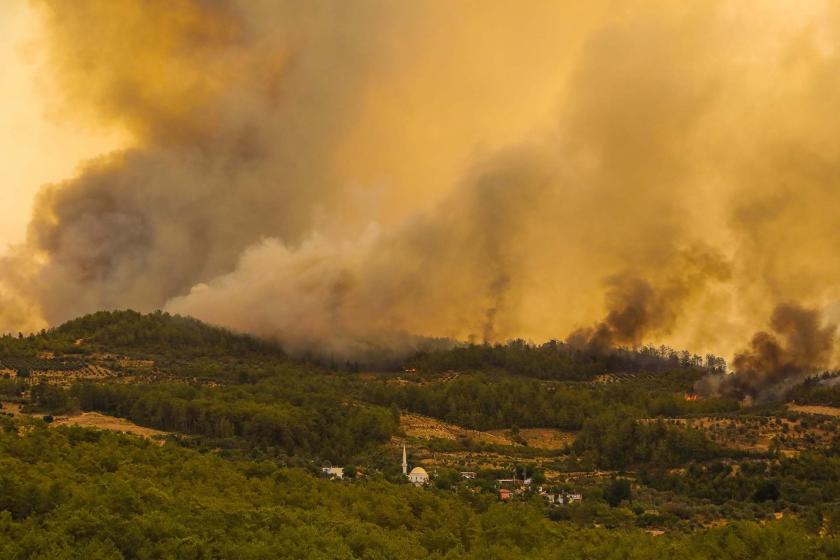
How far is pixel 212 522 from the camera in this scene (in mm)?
36750

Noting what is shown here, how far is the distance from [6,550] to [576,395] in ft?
272

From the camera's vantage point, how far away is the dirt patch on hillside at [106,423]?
78812mm

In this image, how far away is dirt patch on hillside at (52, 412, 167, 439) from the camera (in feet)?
259

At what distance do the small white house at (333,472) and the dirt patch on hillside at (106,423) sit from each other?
14.1m

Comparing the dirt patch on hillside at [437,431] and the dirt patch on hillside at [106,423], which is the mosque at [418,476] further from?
the dirt patch on hillside at [437,431]

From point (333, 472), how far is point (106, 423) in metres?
22.0

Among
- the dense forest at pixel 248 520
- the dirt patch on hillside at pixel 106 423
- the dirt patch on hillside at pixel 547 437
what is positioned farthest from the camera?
the dirt patch on hillside at pixel 547 437

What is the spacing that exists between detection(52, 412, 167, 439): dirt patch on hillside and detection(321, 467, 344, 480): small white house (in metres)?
14.1

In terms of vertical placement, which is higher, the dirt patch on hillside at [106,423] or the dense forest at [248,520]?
the dirt patch on hillside at [106,423]

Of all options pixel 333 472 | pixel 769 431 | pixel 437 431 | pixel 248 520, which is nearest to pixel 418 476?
pixel 333 472

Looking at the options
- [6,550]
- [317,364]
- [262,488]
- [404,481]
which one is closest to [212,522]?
[6,550]

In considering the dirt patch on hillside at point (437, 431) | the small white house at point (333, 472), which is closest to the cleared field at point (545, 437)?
the dirt patch on hillside at point (437, 431)

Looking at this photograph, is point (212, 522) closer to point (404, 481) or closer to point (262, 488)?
point (262, 488)

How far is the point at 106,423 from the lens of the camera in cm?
8188
